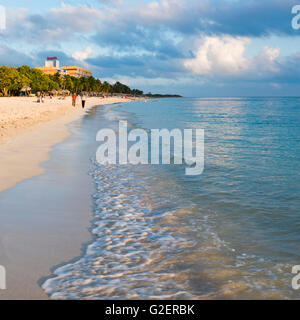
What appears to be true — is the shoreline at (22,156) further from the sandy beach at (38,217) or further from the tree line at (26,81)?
the tree line at (26,81)

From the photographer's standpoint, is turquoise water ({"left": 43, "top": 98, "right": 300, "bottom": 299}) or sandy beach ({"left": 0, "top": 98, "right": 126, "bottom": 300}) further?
sandy beach ({"left": 0, "top": 98, "right": 126, "bottom": 300})

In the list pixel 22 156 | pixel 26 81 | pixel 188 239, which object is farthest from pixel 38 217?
pixel 26 81

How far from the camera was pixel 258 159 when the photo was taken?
12.9m

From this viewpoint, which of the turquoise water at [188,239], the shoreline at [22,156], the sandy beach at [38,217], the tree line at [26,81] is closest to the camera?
the turquoise water at [188,239]

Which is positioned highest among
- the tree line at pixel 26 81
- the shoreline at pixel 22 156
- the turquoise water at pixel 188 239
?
the tree line at pixel 26 81

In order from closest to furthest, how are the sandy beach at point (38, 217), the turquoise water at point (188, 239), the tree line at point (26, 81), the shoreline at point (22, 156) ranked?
the turquoise water at point (188, 239) < the sandy beach at point (38, 217) < the shoreline at point (22, 156) < the tree line at point (26, 81)

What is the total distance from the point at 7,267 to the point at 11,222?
1641mm

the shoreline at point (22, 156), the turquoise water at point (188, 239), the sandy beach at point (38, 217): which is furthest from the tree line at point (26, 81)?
the turquoise water at point (188, 239)

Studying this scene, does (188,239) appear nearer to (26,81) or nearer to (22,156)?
(22,156)

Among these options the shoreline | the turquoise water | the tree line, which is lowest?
the turquoise water

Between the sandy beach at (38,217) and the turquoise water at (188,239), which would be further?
the sandy beach at (38,217)

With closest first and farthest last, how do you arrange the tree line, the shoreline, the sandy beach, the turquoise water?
the turquoise water
the sandy beach
the shoreline
the tree line

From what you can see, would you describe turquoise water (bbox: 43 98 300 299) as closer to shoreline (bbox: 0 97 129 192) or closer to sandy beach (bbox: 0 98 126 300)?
sandy beach (bbox: 0 98 126 300)

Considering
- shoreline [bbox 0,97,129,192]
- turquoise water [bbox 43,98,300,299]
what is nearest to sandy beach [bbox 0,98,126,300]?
shoreline [bbox 0,97,129,192]
